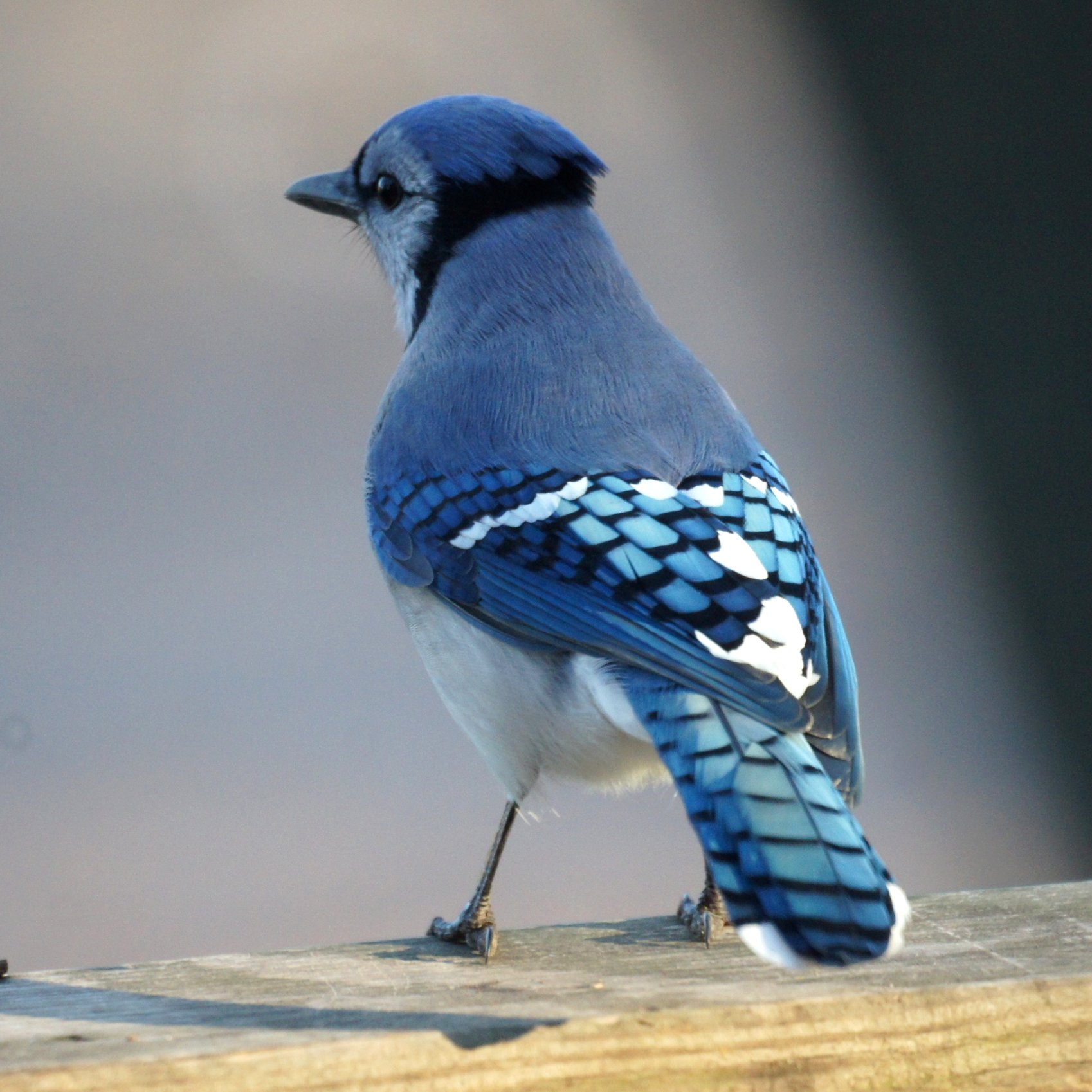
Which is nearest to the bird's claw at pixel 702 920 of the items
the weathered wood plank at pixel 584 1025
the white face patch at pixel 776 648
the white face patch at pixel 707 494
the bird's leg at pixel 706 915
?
the bird's leg at pixel 706 915

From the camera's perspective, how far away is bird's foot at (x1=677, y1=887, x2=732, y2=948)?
4.76 ft

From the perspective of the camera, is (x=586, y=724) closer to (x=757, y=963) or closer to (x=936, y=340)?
(x=757, y=963)

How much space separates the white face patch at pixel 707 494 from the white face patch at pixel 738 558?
61mm

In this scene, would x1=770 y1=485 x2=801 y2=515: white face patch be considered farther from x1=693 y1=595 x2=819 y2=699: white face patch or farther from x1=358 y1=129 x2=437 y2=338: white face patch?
x1=358 y1=129 x2=437 y2=338: white face patch

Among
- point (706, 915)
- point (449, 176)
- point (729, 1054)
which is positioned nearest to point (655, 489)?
point (706, 915)

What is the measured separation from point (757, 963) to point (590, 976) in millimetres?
143

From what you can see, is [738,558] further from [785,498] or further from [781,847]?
[781,847]

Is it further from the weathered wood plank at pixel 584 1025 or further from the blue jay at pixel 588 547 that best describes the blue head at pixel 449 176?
the weathered wood plank at pixel 584 1025

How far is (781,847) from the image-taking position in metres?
1.05

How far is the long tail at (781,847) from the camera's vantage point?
983 millimetres

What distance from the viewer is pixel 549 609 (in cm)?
145

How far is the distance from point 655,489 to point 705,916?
1.36ft

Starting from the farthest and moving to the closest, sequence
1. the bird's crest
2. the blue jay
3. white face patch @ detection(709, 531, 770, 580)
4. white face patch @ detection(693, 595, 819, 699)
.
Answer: the bird's crest < white face patch @ detection(709, 531, 770, 580) < white face patch @ detection(693, 595, 819, 699) < the blue jay

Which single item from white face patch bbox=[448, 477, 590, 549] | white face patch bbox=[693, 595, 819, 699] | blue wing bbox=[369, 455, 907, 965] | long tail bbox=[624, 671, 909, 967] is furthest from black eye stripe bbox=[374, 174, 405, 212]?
long tail bbox=[624, 671, 909, 967]
